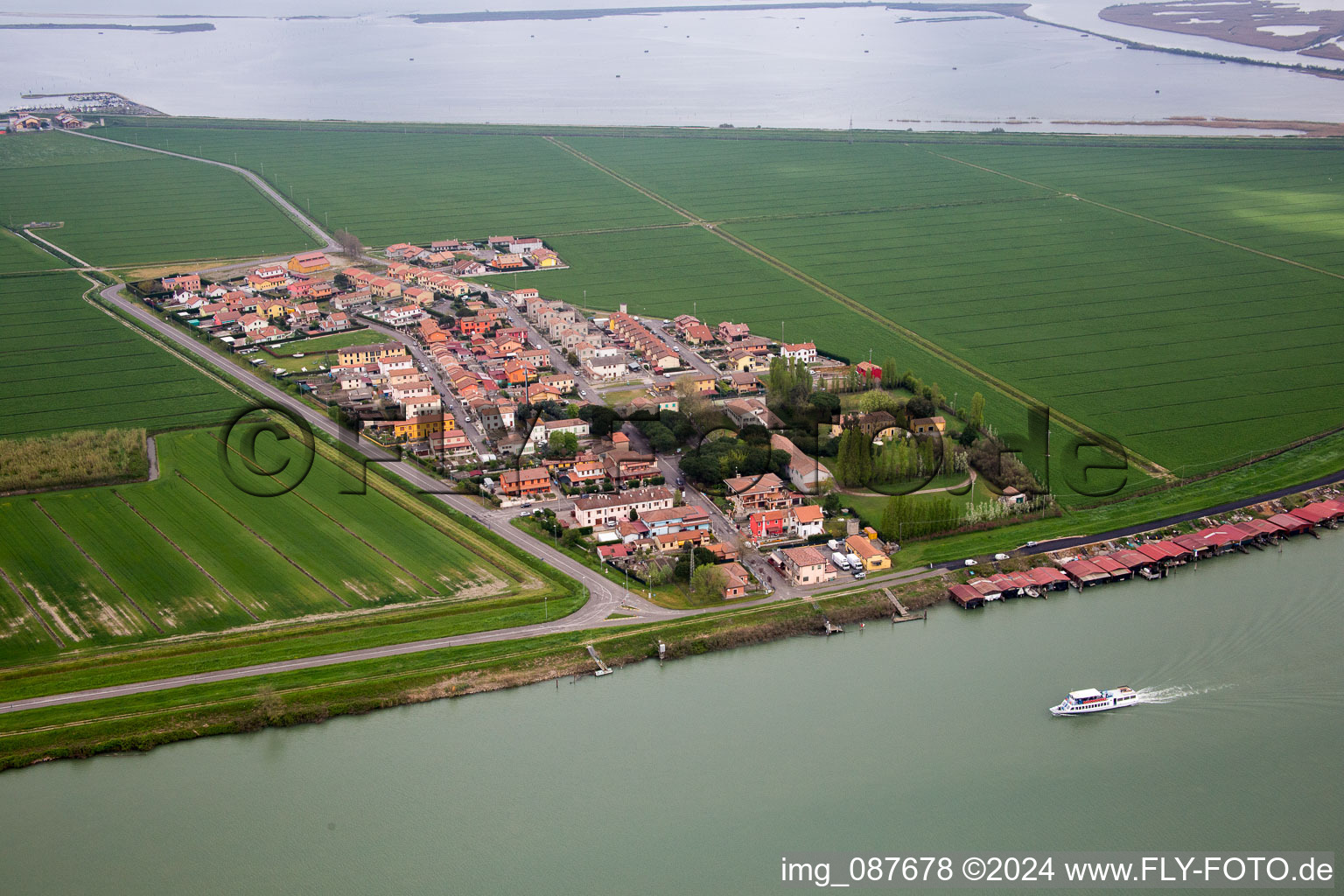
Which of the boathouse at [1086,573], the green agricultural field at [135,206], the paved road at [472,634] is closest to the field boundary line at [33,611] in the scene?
the paved road at [472,634]

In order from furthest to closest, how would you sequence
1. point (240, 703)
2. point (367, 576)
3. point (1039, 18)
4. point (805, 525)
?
1. point (1039, 18)
2. point (805, 525)
3. point (367, 576)
4. point (240, 703)

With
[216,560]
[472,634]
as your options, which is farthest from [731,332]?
[216,560]

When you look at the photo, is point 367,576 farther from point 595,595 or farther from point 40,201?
point 40,201

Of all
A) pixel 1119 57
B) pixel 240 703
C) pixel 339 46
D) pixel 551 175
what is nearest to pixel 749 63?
pixel 1119 57

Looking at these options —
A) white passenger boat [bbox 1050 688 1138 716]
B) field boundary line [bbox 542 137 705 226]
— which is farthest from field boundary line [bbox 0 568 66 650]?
field boundary line [bbox 542 137 705 226]

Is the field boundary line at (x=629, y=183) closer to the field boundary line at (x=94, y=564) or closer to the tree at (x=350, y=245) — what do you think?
the tree at (x=350, y=245)

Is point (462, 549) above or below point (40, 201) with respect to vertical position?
below
